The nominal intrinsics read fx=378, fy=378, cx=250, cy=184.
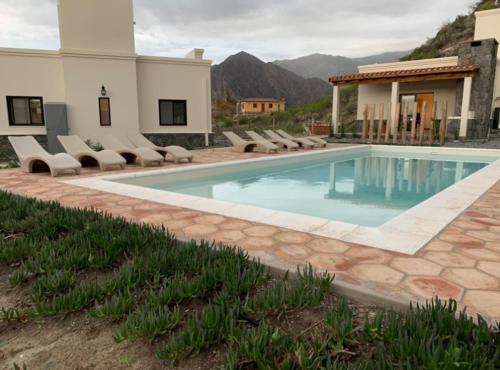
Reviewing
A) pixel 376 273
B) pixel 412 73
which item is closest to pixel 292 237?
pixel 376 273

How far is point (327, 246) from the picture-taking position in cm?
371

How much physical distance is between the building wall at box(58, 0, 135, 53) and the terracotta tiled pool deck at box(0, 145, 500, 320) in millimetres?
10230

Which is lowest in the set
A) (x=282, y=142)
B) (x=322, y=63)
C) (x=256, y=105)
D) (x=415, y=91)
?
(x=282, y=142)

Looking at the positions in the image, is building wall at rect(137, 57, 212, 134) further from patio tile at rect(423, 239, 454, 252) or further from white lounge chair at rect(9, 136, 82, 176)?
patio tile at rect(423, 239, 454, 252)

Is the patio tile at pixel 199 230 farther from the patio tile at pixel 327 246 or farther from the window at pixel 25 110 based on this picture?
the window at pixel 25 110

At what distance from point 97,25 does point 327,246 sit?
1351 cm

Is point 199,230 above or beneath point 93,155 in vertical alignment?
beneath

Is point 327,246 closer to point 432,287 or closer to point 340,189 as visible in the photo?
point 432,287

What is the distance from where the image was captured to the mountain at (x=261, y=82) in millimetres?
90688

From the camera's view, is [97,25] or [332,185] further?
[97,25]

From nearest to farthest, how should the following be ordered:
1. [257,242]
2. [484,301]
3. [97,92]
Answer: [484,301]
[257,242]
[97,92]

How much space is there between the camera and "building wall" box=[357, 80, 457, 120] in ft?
65.5

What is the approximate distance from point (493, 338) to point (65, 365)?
7.59 feet

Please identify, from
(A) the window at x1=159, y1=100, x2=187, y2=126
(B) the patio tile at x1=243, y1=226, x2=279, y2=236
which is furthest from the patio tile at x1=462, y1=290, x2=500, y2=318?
(A) the window at x1=159, y1=100, x2=187, y2=126
